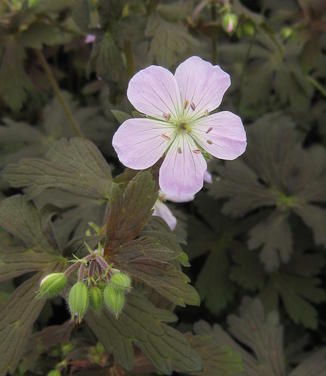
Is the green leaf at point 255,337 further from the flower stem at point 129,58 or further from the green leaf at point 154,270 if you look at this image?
the flower stem at point 129,58

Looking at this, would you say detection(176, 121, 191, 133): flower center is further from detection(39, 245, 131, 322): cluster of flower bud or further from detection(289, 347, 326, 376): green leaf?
detection(289, 347, 326, 376): green leaf

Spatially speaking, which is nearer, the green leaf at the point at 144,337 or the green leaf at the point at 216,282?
the green leaf at the point at 144,337

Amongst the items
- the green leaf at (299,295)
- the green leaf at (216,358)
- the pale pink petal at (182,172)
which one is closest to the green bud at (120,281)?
the pale pink petal at (182,172)

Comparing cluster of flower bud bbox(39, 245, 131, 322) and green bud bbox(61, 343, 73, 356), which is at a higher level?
cluster of flower bud bbox(39, 245, 131, 322)

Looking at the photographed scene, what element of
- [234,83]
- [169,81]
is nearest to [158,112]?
[169,81]

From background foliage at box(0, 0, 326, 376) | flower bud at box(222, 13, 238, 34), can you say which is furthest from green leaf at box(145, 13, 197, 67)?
flower bud at box(222, 13, 238, 34)

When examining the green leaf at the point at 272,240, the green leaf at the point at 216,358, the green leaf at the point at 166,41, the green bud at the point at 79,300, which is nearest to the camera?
the green bud at the point at 79,300

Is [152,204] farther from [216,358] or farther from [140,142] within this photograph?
[216,358]
